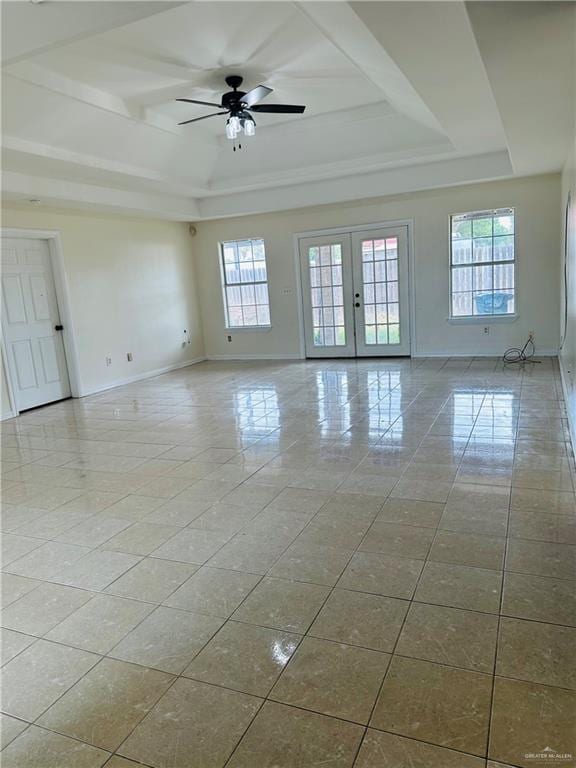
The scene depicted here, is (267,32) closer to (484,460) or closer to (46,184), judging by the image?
(46,184)

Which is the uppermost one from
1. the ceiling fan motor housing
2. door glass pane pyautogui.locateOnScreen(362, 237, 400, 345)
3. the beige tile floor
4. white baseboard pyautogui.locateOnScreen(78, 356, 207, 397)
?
the ceiling fan motor housing

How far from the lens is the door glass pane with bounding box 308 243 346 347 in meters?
8.35

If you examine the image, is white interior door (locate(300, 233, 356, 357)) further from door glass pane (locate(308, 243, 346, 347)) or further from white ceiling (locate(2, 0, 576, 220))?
white ceiling (locate(2, 0, 576, 220))

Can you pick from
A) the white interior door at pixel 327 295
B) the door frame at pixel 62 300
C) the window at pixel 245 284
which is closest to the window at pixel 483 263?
the white interior door at pixel 327 295

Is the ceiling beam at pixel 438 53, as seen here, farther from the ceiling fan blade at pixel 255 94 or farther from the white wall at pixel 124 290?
the white wall at pixel 124 290

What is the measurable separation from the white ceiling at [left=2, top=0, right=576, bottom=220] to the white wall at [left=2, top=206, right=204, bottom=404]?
0.51 metres

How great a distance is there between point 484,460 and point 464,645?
1.92 metres

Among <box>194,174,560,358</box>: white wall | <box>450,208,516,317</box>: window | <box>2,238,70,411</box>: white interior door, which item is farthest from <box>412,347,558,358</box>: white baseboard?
<box>2,238,70,411</box>: white interior door

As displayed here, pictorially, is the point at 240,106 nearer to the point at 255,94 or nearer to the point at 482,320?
the point at 255,94

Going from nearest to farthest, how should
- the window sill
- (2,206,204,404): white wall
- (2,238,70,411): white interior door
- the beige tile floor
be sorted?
the beige tile floor, (2,238,70,411): white interior door, (2,206,204,404): white wall, the window sill

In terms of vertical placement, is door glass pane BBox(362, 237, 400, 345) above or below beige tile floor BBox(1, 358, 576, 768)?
above

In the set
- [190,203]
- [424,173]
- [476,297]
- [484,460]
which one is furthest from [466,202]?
[484,460]

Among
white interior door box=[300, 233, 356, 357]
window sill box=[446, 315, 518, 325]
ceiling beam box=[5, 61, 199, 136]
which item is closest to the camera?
ceiling beam box=[5, 61, 199, 136]

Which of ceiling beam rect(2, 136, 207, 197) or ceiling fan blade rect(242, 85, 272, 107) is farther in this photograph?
ceiling beam rect(2, 136, 207, 197)
